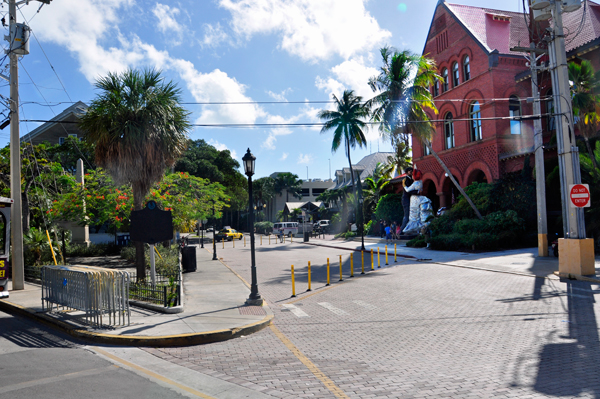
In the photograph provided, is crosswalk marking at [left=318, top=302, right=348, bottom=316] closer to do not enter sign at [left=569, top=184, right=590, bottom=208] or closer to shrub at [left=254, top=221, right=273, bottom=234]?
do not enter sign at [left=569, top=184, right=590, bottom=208]

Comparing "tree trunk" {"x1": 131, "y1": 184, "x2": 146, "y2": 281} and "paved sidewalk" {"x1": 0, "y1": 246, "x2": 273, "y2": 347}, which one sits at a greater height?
"tree trunk" {"x1": 131, "y1": 184, "x2": 146, "y2": 281}

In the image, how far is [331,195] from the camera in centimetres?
6034

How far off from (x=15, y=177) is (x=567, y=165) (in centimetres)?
1792

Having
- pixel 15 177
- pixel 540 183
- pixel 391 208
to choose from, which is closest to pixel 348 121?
pixel 391 208

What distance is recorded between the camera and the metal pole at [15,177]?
13969 mm

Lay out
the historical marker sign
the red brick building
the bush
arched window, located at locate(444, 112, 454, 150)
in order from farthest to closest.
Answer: the bush, arched window, located at locate(444, 112, 454, 150), the red brick building, the historical marker sign

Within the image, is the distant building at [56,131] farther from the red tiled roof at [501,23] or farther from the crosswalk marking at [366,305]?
the crosswalk marking at [366,305]

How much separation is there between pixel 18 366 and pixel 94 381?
61.2 inches

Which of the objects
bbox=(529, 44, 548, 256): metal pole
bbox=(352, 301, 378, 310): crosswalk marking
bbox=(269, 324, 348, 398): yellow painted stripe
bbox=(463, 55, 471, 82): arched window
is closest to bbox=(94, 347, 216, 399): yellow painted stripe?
bbox=(269, 324, 348, 398): yellow painted stripe

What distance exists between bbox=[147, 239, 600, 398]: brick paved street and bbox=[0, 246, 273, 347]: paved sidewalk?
1.00ft

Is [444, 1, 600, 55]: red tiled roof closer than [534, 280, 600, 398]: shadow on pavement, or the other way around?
[534, 280, 600, 398]: shadow on pavement

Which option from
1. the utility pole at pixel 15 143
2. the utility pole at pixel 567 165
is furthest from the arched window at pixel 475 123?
the utility pole at pixel 15 143

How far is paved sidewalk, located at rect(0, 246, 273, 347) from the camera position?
7.76 meters

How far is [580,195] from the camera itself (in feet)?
44.1
